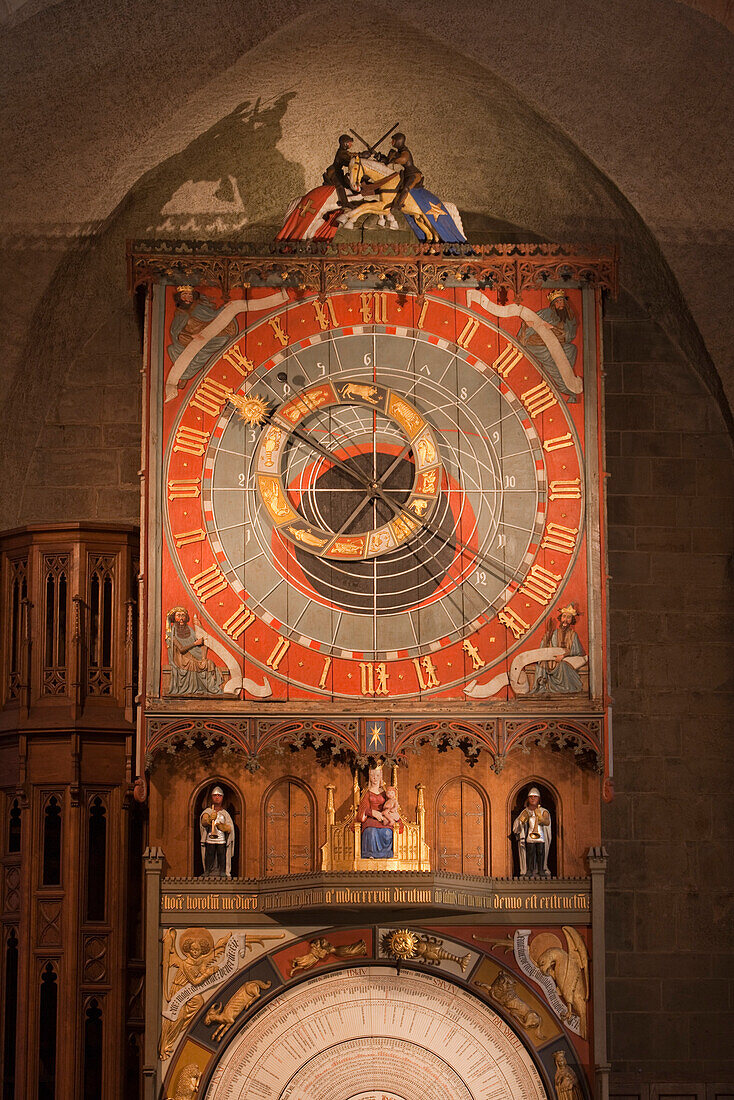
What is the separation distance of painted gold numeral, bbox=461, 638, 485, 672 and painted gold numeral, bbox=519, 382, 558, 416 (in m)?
1.80

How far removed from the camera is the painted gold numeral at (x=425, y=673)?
45.4 feet

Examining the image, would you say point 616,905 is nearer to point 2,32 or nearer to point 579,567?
point 579,567

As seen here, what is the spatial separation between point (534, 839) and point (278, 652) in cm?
225

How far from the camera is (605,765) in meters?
13.6

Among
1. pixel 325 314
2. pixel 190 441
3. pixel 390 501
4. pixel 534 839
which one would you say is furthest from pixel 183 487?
pixel 534 839

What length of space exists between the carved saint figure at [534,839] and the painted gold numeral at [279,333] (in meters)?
3.80

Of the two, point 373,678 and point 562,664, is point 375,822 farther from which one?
point 562,664

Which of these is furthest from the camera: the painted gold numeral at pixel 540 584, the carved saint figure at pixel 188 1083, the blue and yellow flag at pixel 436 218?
the blue and yellow flag at pixel 436 218

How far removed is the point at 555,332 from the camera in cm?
1444

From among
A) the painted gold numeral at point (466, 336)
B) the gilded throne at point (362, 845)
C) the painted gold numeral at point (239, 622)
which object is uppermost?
the painted gold numeral at point (466, 336)

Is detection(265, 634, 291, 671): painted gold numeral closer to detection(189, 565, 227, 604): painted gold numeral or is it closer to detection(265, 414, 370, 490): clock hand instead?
detection(189, 565, 227, 604): painted gold numeral

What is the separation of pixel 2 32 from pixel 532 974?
24.6 feet

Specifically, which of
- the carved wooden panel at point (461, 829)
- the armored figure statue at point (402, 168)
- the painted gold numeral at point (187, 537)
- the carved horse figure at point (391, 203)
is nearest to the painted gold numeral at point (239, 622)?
the painted gold numeral at point (187, 537)

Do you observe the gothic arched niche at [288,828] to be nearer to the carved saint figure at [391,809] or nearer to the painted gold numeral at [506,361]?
the carved saint figure at [391,809]
